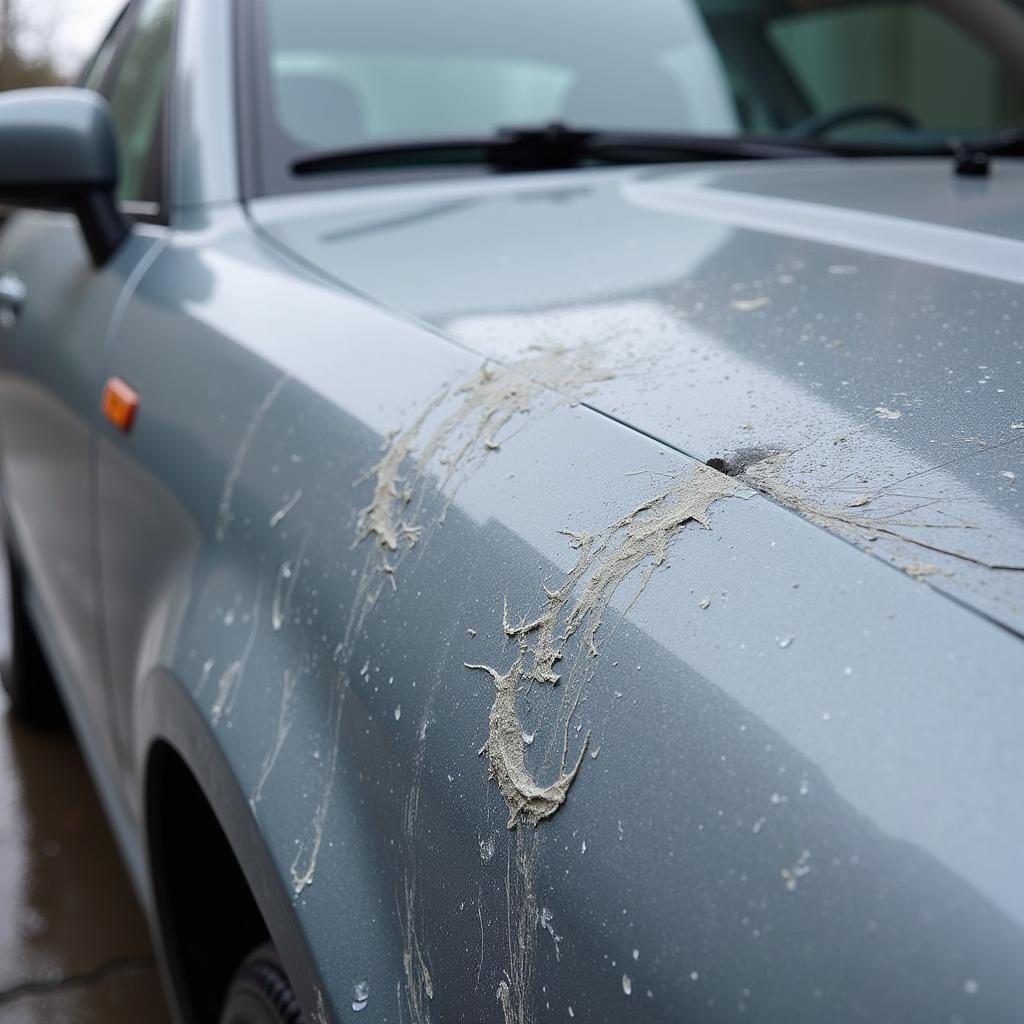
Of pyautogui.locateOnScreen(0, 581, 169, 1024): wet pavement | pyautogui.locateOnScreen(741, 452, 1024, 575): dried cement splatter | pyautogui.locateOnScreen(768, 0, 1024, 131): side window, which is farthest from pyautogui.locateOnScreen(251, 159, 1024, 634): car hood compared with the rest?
pyautogui.locateOnScreen(0, 581, 169, 1024): wet pavement

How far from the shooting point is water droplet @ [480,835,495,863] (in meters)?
0.69

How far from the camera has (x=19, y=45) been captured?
56.0 ft

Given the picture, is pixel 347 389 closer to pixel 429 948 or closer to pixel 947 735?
pixel 429 948

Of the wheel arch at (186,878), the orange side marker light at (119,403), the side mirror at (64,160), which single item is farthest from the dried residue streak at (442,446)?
the side mirror at (64,160)

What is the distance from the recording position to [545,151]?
6.04 feet

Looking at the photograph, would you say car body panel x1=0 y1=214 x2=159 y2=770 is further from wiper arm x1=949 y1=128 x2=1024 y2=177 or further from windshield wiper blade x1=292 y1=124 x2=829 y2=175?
wiper arm x1=949 y1=128 x2=1024 y2=177

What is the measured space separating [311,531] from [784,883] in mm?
551

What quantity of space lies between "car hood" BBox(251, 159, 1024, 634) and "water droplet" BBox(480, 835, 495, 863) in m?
0.24

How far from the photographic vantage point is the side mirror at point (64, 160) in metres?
1.73

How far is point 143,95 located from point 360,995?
182 cm

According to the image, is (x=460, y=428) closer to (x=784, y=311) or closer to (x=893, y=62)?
(x=784, y=311)

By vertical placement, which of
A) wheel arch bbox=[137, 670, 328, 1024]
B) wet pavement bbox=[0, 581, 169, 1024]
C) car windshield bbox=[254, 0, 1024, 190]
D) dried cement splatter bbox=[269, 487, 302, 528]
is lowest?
wet pavement bbox=[0, 581, 169, 1024]

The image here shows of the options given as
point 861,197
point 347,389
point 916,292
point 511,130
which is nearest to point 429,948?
point 347,389

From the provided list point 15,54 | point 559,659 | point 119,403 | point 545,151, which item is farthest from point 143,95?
point 15,54
